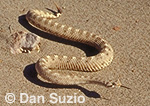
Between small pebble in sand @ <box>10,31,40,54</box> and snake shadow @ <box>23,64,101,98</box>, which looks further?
small pebble in sand @ <box>10,31,40,54</box>

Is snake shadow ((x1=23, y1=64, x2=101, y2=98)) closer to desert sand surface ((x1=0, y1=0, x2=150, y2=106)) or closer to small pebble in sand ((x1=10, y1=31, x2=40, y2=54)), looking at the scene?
desert sand surface ((x1=0, y1=0, x2=150, y2=106))

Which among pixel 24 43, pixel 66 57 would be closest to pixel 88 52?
pixel 66 57

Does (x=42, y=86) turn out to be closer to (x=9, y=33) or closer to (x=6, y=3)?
(x=9, y=33)

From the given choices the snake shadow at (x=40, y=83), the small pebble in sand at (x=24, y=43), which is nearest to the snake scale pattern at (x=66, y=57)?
the snake shadow at (x=40, y=83)

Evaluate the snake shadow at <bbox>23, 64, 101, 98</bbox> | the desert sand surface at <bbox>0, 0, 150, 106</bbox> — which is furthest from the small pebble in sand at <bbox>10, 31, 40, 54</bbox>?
the snake shadow at <bbox>23, 64, 101, 98</bbox>

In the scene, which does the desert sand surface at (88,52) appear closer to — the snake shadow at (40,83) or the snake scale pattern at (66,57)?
the snake shadow at (40,83)

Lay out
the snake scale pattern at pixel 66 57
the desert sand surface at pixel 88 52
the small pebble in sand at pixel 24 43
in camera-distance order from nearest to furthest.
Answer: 1. the desert sand surface at pixel 88 52
2. the snake scale pattern at pixel 66 57
3. the small pebble in sand at pixel 24 43

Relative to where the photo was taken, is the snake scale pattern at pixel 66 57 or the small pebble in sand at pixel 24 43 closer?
the snake scale pattern at pixel 66 57

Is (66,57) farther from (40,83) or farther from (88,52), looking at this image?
(40,83)
